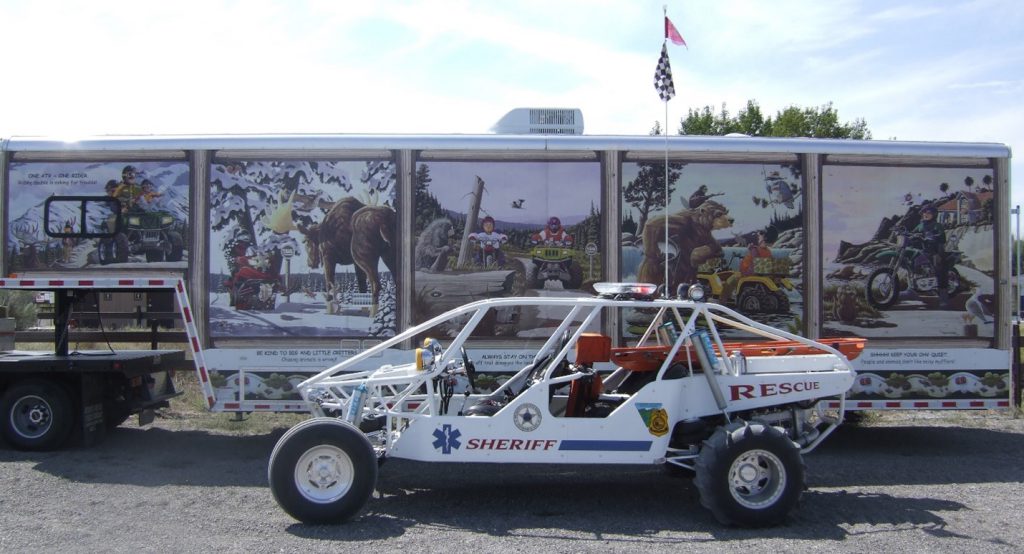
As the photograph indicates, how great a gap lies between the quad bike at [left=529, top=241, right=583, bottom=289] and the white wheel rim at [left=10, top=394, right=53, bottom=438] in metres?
5.12

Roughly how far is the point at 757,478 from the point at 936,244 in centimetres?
418

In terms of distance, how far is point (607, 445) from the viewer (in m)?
6.43

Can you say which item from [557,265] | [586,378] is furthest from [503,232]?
[586,378]

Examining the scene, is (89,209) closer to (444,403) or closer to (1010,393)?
(444,403)

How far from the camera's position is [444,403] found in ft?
22.5

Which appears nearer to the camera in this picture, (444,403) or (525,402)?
(525,402)

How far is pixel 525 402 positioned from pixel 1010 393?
18.4ft

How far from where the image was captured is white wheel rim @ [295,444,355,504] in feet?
20.1

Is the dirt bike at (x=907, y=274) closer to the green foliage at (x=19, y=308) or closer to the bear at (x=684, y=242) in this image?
the bear at (x=684, y=242)

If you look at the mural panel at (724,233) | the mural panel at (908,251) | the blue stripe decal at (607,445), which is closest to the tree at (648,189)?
the mural panel at (724,233)

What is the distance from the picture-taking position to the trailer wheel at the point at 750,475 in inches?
241

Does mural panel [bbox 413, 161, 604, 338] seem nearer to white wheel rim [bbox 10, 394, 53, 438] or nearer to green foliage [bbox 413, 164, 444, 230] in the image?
green foliage [bbox 413, 164, 444, 230]

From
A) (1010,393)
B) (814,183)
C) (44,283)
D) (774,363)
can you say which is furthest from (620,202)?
(44,283)

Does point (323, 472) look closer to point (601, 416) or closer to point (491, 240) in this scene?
point (601, 416)
